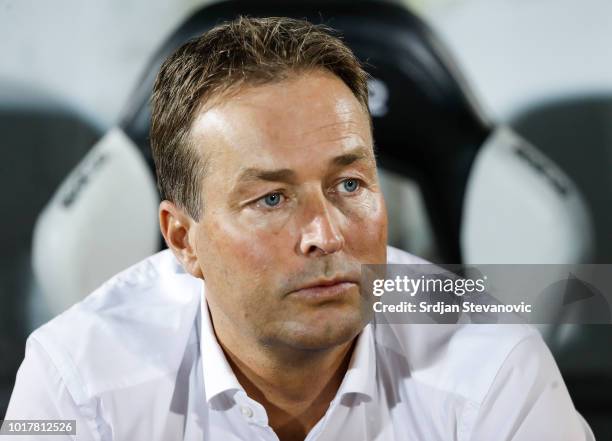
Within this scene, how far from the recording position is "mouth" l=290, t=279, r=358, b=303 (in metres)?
0.74

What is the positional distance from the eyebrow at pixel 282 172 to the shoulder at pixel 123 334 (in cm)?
25

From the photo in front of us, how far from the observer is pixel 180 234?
901 millimetres

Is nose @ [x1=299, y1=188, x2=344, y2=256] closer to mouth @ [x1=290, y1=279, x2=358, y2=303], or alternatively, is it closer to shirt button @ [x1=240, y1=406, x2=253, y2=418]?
mouth @ [x1=290, y1=279, x2=358, y2=303]

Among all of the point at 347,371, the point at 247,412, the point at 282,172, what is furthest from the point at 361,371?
the point at 282,172

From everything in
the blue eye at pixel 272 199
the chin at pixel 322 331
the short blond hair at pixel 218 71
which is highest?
the short blond hair at pixel 218 71

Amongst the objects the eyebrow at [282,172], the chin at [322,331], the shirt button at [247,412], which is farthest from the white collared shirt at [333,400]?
the eyebrow at [282,172]

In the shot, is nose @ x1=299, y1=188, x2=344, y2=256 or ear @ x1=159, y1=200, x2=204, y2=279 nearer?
nose @ x1=299, y1=188, x2=344, y2=256

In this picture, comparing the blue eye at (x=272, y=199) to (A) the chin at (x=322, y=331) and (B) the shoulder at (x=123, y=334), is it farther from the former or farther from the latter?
(B) the shoulder at (x=123, y=334)

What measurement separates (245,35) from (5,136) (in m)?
0.76

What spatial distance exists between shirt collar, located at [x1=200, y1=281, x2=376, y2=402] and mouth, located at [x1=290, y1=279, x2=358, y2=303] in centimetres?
15

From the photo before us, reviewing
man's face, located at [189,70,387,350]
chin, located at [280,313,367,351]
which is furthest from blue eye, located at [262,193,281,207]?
chin, located at [280,313,367,351]

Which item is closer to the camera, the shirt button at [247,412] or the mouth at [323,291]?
the mouth at [323,291]

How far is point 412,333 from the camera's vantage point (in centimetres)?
89

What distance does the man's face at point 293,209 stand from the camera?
0.74 m
